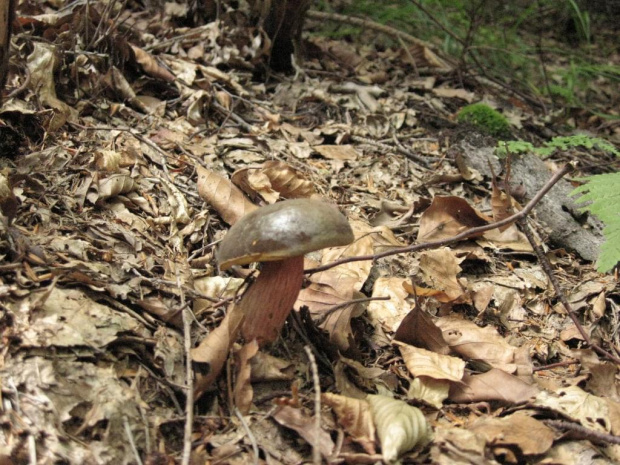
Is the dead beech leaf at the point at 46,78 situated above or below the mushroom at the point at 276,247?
above

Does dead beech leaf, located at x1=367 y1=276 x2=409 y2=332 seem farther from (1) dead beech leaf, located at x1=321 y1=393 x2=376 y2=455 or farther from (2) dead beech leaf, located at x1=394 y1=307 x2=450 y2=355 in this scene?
(1) dead beech leaf, located at x1=321 y1=393 x2=376 y2=455

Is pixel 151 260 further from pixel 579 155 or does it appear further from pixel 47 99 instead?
pixel 579 155

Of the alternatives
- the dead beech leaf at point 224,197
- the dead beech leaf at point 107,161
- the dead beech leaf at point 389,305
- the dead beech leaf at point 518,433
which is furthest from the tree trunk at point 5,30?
the dead beech leaf at point 518,433

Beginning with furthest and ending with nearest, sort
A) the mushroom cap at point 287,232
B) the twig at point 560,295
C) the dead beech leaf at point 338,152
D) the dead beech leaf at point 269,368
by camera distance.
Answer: the dead beech leaf at point 338,152
the twig at point 560,295
the dead beech leaf at point 269,368
the mushroom cap at point 287,232

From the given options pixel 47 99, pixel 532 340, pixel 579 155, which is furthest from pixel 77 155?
pixel 579 155

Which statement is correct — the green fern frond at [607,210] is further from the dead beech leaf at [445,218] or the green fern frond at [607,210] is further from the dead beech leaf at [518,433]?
the dead beech leaf at [518,433]

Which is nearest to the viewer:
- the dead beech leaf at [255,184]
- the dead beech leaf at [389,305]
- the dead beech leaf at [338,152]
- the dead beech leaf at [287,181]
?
the dead beech leaf at [389,305]

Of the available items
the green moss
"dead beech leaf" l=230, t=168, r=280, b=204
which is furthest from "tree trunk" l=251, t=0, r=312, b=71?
"dead beech leaf" l=230, t=168, r=280, b=204
